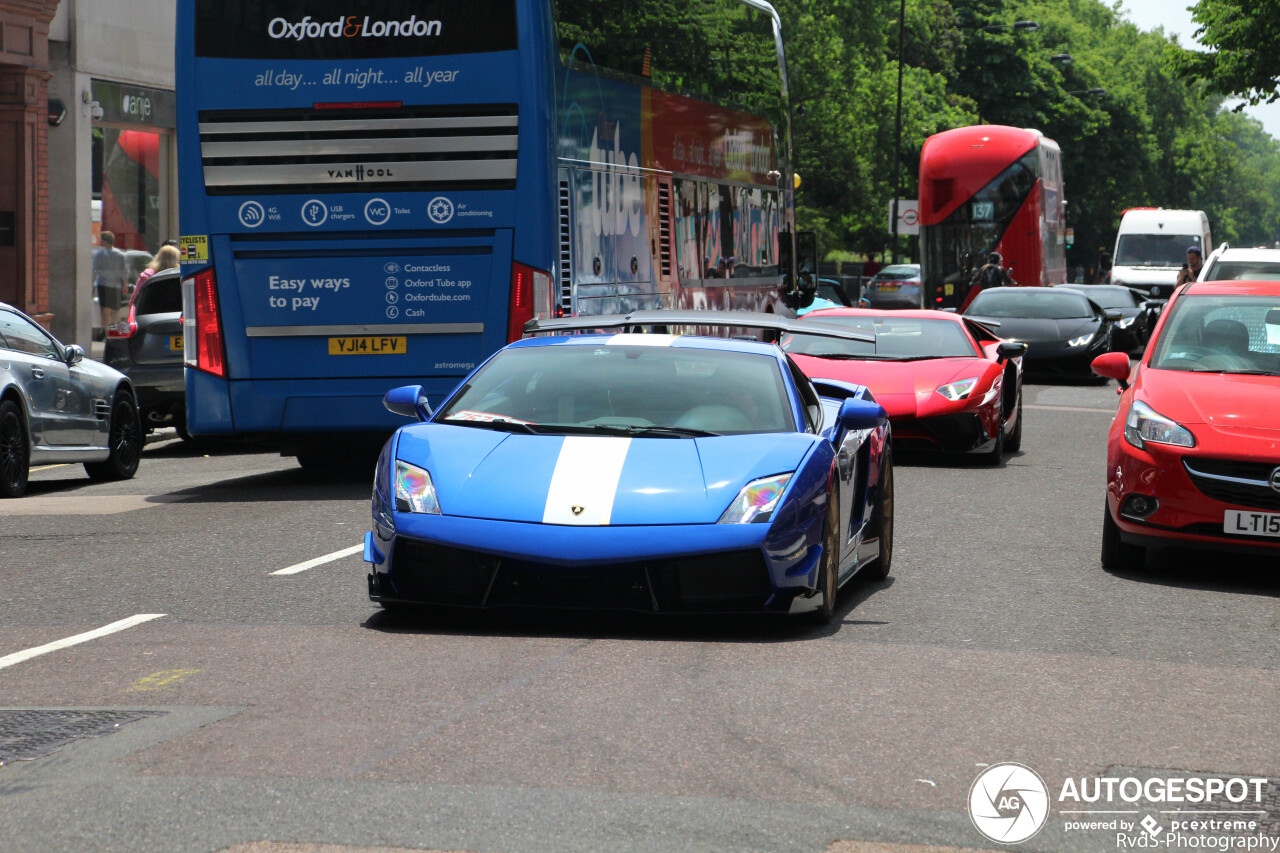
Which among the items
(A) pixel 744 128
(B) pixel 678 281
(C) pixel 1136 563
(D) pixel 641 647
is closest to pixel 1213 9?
(A) pixel 744 128

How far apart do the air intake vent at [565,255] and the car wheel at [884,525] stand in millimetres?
4819

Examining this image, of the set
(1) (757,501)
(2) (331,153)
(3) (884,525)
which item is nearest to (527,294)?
(2) (331,153)

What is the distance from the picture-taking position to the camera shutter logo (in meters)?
4.62

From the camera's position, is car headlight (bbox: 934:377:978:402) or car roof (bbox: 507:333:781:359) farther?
car headlight (bbox: 934:377:978:402)

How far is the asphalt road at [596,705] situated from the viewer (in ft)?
15.0

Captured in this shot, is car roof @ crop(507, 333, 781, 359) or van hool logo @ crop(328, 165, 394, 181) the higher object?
van hool logo @ crop(328, 165, 394, 181)

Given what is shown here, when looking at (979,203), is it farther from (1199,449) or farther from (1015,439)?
(1199,449)

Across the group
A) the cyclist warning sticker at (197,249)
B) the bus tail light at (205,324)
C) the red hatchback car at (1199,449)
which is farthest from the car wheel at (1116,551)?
the cyclist warning sticker at (197,249)

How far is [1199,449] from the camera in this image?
30.4ft

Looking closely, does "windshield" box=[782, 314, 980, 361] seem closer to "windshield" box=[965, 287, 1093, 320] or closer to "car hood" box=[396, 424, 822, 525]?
"car hood" box=[396, 424, 822, 525]

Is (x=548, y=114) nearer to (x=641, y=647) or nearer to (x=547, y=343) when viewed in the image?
(x=547, y=343)

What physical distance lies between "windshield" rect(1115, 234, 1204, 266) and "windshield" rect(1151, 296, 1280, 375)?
4292 centimetres

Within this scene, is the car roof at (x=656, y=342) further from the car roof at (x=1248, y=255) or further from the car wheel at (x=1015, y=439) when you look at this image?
the car wheel at (x=1015, y=439)

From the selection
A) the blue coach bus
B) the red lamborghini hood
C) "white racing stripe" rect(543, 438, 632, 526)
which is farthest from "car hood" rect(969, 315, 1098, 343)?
"white racing stripe" rect(543, 438, 632, 526)
